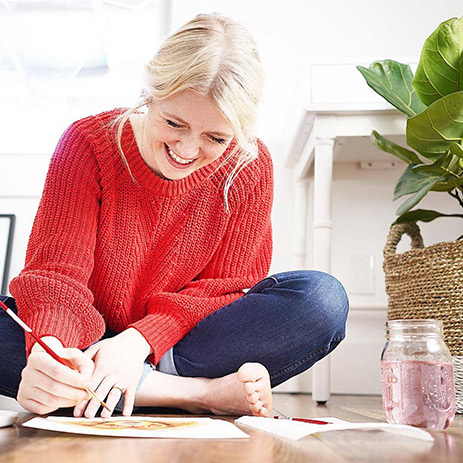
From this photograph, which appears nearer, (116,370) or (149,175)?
(116,370)

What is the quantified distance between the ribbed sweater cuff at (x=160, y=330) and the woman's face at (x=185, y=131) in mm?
233

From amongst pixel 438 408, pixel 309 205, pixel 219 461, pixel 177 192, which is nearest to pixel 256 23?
pixel 309 205

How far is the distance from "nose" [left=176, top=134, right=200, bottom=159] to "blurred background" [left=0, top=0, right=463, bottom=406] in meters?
0.58

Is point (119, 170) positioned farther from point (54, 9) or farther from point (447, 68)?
point (54, 9)

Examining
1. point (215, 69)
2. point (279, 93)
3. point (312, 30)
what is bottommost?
point (215, 69)

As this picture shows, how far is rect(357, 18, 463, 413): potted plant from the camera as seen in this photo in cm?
115

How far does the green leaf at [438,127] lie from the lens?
3.68ft

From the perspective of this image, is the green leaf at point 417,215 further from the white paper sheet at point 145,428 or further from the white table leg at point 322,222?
the white paper sheet at point 145,428

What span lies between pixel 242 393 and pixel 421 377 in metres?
0.27

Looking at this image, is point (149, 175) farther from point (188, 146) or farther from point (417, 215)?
point (417, 215)

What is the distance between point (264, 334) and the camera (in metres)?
1.02

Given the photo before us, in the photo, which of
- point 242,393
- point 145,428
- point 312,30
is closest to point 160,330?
point 242,393

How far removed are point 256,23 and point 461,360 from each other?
1.19 metres

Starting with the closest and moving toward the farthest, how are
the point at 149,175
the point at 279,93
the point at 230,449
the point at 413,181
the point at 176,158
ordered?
the point at 230,449 < the point at 176,158 < the point at 149,175 < the point at 413,181 < the point at 279,93
